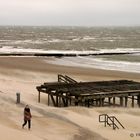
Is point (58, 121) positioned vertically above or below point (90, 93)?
below

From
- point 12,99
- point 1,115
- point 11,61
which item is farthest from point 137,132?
point 11,61

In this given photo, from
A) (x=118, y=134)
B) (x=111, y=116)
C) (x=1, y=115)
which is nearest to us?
(x=118, y=134)

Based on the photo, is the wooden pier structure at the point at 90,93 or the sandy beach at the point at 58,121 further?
the wooden pier structure at the point at 90,93

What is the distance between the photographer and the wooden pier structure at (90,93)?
27.2 meters

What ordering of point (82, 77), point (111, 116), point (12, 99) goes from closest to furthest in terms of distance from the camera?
point (111, 116) → point (12, 99) → point (82, 77)

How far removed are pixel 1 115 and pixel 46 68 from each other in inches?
1175

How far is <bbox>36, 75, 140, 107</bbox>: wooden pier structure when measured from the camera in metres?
27.2

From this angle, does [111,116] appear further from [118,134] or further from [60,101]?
[60,101]

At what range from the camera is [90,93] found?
2706cm

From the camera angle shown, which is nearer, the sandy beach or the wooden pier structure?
the sandy beach

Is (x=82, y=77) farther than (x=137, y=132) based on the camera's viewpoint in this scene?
Yes

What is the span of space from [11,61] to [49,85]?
32544 mm

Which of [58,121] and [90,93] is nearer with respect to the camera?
[58,121]

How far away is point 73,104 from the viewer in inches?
1130
